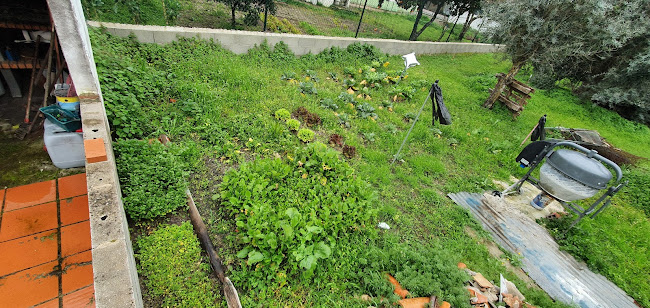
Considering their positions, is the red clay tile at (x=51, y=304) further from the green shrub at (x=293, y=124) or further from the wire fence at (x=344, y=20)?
the wire fence at (x=344, y=20)

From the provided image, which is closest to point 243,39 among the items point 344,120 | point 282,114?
point 282,114

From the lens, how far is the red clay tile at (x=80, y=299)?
8.09ft

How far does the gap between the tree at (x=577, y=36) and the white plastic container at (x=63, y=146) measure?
10.2 metres

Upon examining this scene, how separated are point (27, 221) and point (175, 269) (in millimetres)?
1779

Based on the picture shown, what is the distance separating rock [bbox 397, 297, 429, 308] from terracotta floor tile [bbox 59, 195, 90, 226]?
370 cm

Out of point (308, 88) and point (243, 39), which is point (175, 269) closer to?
point (308, 88)

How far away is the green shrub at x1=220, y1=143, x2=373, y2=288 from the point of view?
3041 mm

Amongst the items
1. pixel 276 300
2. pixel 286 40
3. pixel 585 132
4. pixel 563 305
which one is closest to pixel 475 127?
pixel 585 132

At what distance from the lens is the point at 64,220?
119 inches

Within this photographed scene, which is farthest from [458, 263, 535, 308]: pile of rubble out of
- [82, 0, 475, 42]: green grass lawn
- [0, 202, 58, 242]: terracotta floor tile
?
[82, 0, 475, 42]: green grass lawn

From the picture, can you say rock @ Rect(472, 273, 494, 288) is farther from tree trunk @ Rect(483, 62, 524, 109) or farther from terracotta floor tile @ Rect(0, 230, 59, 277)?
tree trunk @ Rect(483, 62, 524, 109)

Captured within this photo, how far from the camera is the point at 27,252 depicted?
107 inches

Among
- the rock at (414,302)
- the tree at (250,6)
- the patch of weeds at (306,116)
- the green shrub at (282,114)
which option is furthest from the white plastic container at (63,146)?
the tree at (250,6)

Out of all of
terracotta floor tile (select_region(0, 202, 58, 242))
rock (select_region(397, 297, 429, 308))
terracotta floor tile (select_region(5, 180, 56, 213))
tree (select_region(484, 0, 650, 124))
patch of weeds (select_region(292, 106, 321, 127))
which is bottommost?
terracotta floor tile (select_region(0, 202, 58, 242))
